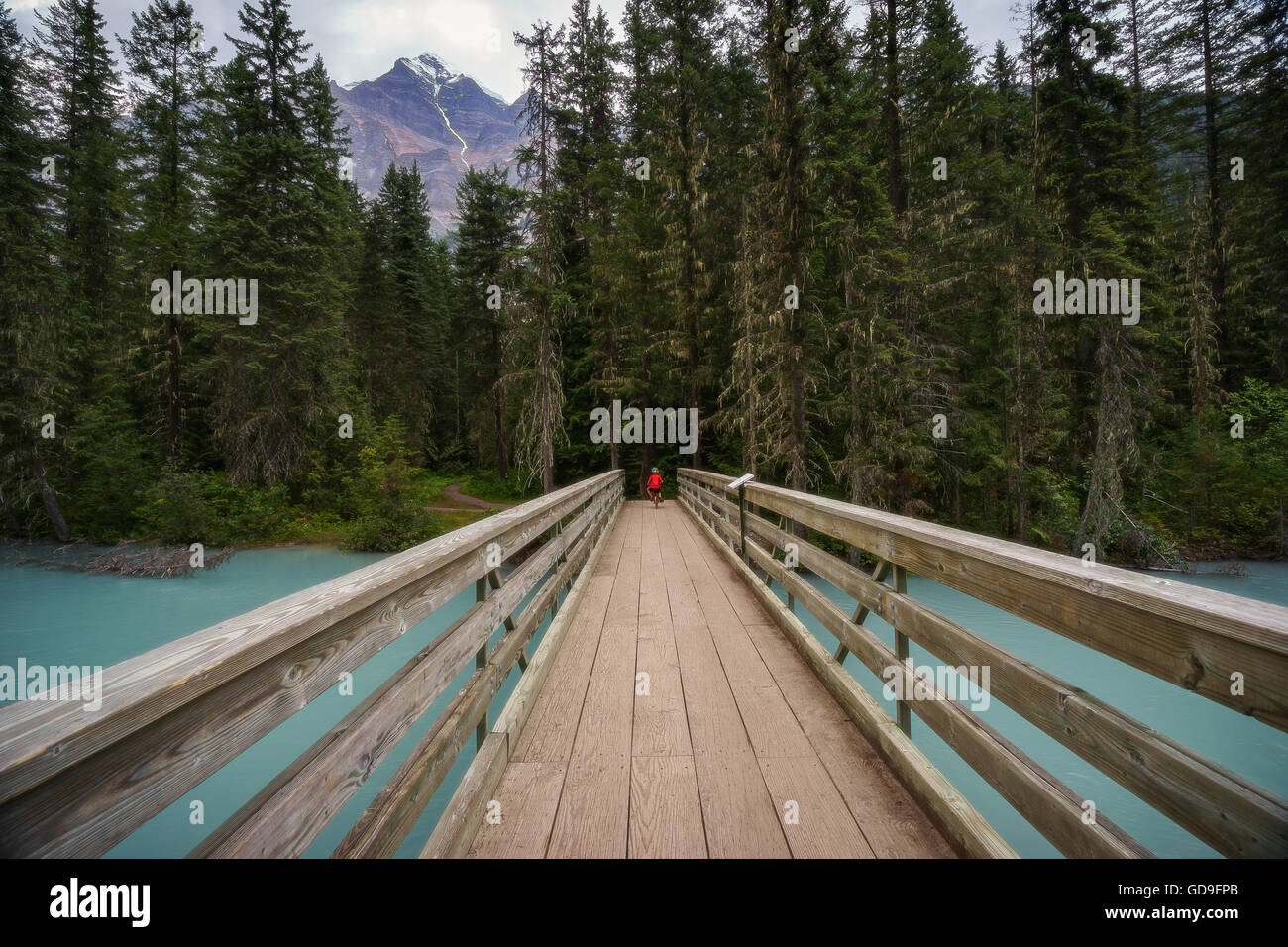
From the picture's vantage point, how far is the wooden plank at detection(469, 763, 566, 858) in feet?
5.96

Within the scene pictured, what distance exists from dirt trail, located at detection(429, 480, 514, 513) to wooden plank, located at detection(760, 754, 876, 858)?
2009 centimetres

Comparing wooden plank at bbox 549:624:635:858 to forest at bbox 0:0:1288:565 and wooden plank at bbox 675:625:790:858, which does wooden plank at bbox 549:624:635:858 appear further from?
forest at bbox 0:0:1288:565

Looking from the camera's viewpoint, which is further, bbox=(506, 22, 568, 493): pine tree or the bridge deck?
bbox=(506, 22, 568, 493): pine tree

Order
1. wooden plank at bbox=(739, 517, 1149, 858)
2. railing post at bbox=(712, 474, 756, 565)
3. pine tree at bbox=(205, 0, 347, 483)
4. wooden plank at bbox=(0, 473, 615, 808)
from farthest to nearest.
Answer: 1. pine tree at bbox=(205, 0, 347, 483)
2. railing post at bbox=(712, 474, 756, 565)
3. wooden plank at bbox=(739, 517, 1149, 858)
4. wooden plank at bbox=(0, 473, 615, 808)

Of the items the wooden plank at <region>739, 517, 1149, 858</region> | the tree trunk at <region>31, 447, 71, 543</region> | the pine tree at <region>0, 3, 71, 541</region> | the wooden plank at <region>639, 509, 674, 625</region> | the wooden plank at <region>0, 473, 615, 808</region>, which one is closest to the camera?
the wooden plank at <region>0, 473, 615, 808</region>

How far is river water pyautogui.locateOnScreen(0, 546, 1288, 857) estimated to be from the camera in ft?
21.5

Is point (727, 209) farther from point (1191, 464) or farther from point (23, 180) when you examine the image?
point (23, 180)

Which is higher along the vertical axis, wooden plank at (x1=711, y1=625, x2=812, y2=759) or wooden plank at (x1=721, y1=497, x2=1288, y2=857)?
wooden plank at (x1=721, y1=497, x2=1288, y2=857)

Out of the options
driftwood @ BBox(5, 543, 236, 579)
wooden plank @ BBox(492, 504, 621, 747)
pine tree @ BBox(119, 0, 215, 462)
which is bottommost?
driftwood @ BBox(5, 543, 236, 579)

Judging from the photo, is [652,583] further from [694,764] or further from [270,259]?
[270,259]

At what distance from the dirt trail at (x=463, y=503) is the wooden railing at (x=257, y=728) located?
2024 centimetres

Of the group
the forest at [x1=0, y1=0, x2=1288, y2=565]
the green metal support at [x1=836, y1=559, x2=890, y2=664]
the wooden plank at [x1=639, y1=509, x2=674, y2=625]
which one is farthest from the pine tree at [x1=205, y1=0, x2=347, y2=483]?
the green metal support at [x1=836, y1=559, x2=890, y2=664]

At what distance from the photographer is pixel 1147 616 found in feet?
3.76

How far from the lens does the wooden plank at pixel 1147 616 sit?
935mm
